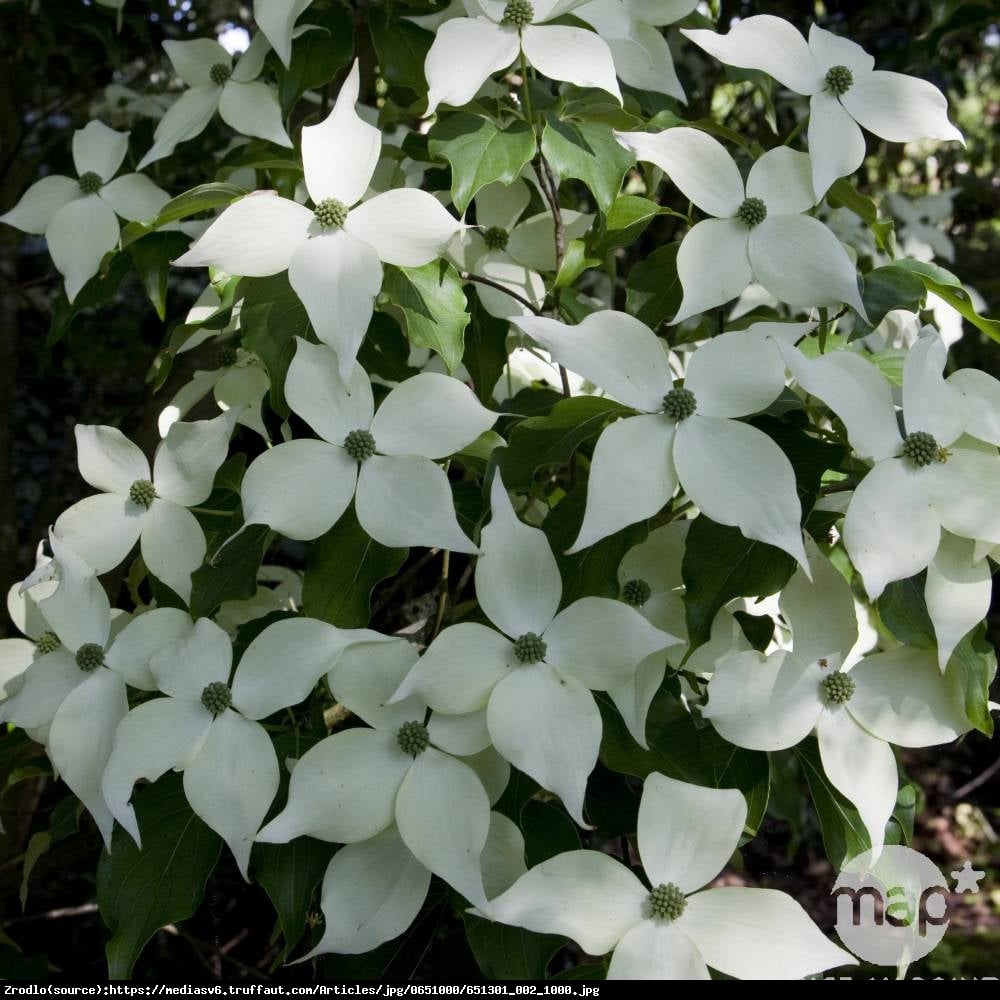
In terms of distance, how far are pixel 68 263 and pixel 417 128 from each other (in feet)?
2.07

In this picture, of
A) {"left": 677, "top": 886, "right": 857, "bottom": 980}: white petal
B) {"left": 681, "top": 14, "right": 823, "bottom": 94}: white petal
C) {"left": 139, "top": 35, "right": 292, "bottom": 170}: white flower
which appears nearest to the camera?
{"left": 677, "top": 886, "right": 857, "bottom": 980}: white petal

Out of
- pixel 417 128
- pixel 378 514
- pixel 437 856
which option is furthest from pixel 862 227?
pixel 437 856

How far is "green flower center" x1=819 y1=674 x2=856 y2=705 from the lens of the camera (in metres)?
0.71

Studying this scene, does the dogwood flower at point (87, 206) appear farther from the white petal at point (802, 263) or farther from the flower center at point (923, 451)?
the flower center at point (923, 451)

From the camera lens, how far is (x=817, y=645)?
72 centimetres

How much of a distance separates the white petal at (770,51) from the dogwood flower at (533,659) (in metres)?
0.40

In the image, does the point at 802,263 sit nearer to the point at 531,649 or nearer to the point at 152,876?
the point at 531,649

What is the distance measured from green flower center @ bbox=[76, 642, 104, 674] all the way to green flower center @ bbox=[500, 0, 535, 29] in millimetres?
541

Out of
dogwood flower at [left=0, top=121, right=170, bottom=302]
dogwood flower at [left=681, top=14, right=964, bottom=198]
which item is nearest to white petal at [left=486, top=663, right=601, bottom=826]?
dogwood flower at [left=681, top=14, right=964, bottom=198]

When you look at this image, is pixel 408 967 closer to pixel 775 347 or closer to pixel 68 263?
pixel 775 347

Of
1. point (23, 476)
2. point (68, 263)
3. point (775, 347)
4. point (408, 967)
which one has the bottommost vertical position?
point (23, 476)

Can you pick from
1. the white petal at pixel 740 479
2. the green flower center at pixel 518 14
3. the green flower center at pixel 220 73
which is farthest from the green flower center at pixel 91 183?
the white petal at pixel 740 479

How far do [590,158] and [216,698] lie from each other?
1.54 feet

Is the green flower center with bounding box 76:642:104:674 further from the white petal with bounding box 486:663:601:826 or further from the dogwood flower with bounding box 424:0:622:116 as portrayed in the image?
the dogwood flower with bounding box 424:0:622:116
